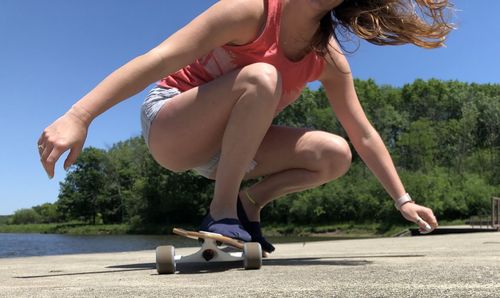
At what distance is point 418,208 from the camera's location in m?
2.28

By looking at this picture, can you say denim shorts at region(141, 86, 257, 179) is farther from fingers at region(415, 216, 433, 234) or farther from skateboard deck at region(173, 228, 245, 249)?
fingers at region(415, 216, 433, 234)

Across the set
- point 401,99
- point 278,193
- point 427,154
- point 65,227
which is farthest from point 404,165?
point 278,193

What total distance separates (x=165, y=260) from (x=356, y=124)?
1217 mm

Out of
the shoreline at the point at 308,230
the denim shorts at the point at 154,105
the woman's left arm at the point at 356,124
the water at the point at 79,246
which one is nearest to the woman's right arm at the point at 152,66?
the denim shorts at the point at 154,105

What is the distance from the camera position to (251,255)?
1.75 m

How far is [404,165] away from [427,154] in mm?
2102

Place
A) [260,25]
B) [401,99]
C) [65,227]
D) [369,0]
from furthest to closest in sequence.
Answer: [65,227]
[401,99]
[369,0]
[260,25]

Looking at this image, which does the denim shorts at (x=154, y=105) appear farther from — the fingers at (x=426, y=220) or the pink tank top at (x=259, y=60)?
the fingers at (x=426, y=220)

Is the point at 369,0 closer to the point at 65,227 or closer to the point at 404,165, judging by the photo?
the point at 404,165

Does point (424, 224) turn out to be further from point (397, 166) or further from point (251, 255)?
point (397, 166)

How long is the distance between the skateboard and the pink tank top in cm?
73

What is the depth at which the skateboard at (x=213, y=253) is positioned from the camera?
1751 mm

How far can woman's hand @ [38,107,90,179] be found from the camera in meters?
1.50

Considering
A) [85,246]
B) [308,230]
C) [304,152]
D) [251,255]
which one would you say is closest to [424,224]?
[304,152]
